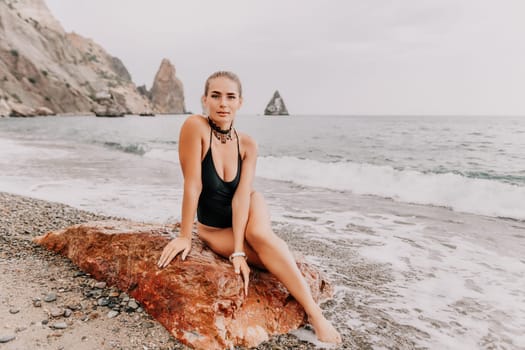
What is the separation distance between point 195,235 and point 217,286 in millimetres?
906

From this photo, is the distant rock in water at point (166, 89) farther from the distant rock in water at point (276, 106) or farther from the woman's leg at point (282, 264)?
the woman's leg at point (282, 264)

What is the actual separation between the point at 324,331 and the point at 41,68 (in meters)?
88.1

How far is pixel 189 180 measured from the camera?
10.5 feet

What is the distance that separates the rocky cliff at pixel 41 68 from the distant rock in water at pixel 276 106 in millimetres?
55748

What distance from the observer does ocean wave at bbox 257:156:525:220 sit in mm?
9352

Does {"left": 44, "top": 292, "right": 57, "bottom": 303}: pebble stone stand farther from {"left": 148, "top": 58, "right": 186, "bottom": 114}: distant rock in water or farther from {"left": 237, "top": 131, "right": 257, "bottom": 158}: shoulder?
{"left": 148, "top": 58, "right": 186, "bottom": 114}: distant rock in water

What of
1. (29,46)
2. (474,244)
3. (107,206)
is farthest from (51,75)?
(474,244)

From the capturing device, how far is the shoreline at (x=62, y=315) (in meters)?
2.62

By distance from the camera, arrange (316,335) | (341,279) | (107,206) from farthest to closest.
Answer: (107,206) < (341,279) < (316,335)

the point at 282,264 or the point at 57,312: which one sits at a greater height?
the point at 282,264

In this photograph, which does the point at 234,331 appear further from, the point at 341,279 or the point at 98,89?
the point at 98,89

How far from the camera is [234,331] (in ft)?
9.38

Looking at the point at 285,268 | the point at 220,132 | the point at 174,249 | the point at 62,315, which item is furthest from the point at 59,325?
the point at 220,132

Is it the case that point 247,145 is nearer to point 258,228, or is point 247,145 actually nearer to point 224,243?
point 258,228
